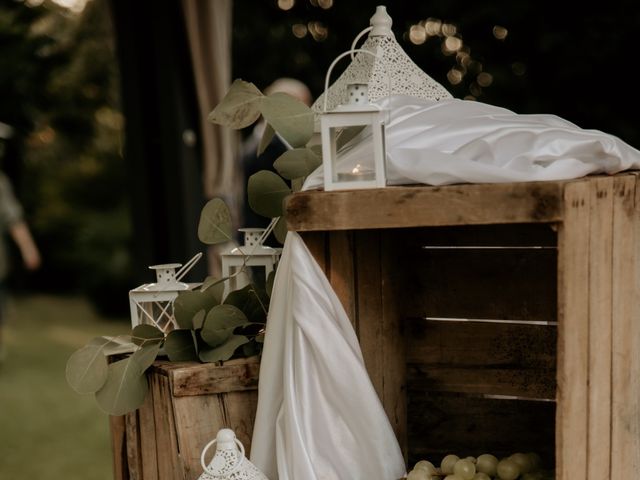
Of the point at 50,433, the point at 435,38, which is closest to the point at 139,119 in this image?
the point at 50,433

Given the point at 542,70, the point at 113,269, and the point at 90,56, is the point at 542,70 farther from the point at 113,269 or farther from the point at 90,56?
the point at 90,56

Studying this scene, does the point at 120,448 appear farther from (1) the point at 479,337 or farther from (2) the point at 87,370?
(1) the point at 479,337

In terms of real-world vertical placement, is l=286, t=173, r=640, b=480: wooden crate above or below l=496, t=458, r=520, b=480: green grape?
above

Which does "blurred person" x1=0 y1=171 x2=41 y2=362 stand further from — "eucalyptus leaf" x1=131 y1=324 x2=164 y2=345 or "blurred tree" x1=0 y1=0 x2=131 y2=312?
"eucalyptus leaf" x1=131 y1=324 x2=164 y2=345

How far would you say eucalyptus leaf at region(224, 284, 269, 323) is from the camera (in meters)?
1.81

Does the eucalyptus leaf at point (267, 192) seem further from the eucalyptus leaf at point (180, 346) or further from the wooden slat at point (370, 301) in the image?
the eucalyptus leaf at point (180, 346)

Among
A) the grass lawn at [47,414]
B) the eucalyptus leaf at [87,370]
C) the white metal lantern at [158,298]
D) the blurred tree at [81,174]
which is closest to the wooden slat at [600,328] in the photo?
the white metal lantern at [158,298]

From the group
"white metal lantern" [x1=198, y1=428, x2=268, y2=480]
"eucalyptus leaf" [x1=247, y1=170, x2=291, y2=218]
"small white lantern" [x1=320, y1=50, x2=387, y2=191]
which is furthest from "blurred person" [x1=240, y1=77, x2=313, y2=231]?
"white metal lantern" [x1=198, y1=428, x2=268, y2=480]

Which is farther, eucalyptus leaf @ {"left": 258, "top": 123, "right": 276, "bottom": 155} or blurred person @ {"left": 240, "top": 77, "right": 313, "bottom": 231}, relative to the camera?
blurred person @ {"left": 240, "top": 77, "right": 313, "bottom": 231}

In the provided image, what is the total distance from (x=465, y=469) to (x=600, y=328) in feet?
1.28

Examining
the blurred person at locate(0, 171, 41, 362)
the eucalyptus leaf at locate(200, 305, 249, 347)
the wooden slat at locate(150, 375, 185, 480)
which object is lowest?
the blurred person at locate(0, 171, 41, 362)

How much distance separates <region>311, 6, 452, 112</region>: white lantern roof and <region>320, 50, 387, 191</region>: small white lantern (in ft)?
0.78

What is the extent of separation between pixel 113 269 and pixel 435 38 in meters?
5.29

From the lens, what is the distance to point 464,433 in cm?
203
